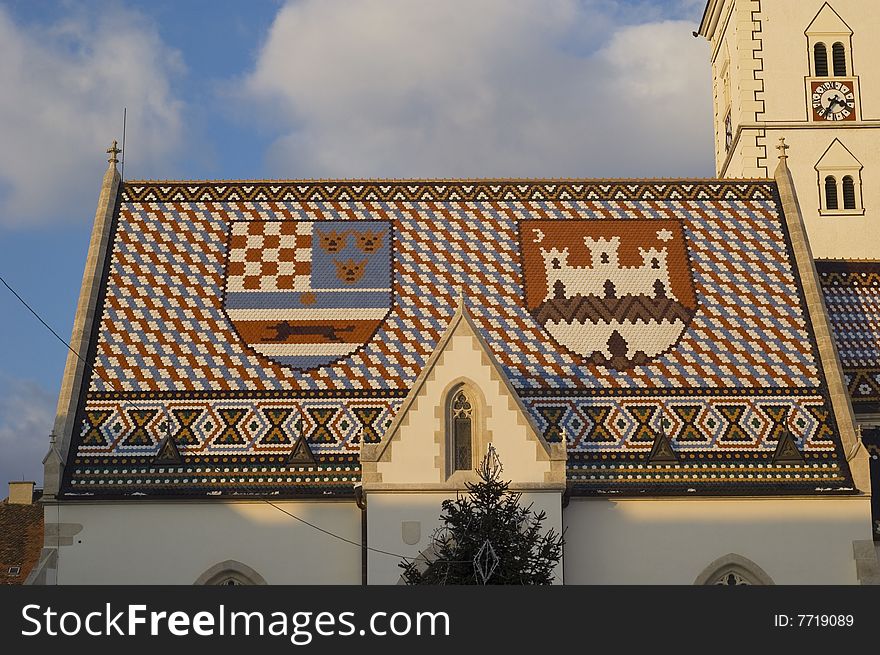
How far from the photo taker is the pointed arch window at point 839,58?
37375 millimetres

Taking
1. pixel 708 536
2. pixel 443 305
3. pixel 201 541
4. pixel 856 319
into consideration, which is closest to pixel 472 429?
pixel 443 305

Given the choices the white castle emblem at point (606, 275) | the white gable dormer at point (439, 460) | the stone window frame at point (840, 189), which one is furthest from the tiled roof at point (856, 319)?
the white gable dormer at point (439, 460)

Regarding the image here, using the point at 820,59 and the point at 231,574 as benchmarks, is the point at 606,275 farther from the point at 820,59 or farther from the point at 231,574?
the point at 820,59

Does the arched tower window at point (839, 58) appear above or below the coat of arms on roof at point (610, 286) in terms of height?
above

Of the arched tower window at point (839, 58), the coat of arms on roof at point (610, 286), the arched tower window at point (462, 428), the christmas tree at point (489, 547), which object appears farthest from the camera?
the arched tower window at point (839, 58)

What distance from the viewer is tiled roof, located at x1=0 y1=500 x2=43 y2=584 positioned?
33.5 m

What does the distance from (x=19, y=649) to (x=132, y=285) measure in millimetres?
15703

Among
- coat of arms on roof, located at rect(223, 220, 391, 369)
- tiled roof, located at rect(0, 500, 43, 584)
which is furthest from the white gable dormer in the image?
tiled roof, located at rect(0, 500, 43, 584)

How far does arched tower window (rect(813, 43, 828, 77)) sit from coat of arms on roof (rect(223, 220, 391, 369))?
1335 cm

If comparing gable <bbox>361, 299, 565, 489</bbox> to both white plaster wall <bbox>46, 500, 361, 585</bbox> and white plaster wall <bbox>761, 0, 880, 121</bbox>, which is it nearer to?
white plaster wall <bbox>46, 500, 361, 585</bbox>

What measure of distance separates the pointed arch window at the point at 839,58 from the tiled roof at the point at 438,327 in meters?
7.54

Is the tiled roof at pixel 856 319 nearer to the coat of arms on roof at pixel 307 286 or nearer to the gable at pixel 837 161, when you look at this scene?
the gable at pixel 837 161

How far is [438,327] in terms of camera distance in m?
28.5

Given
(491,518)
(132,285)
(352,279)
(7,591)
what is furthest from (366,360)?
(7,591)
